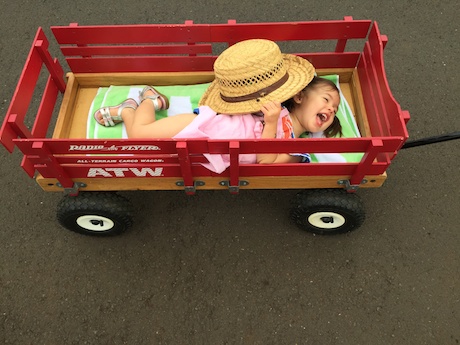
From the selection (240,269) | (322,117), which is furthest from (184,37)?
(240,269)

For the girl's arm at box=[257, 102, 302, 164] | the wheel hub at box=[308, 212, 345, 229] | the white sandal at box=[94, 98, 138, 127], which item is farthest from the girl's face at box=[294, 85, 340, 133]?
the white sandal at box=[94, 98, 138, 127]

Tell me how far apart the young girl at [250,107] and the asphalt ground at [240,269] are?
0.60 meters

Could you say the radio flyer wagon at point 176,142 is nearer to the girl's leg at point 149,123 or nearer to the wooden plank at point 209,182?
the wooden plank at point 209,182

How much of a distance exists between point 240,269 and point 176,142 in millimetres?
1010

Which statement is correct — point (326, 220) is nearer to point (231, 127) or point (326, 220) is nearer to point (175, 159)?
point (231, 127)

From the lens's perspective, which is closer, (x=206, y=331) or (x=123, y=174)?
(x=123, y=174)

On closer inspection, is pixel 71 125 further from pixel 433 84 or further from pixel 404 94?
pixel 433 84

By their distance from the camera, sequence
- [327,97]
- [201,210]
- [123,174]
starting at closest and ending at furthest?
[123,174], [327,97], [201,210]

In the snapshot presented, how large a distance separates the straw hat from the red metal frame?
317 millimetres

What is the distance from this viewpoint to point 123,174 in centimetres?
213

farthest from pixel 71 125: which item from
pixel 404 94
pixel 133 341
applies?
pixel 404 94

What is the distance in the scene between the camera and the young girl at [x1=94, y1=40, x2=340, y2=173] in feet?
6.98

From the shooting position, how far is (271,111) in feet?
6.96

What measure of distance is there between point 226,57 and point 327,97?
1.90 feet
